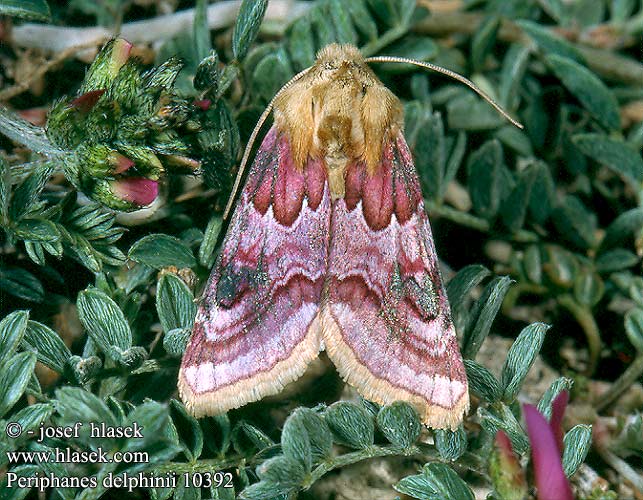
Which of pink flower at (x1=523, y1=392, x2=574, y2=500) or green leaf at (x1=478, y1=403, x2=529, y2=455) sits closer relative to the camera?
pink flower at (x1=523, y1=392, x2=574, y2=500)

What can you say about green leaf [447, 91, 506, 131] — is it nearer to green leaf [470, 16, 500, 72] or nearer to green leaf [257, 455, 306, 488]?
green leaf [470, 16, 500, 72]

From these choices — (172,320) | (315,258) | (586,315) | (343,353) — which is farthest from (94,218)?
(586,315)

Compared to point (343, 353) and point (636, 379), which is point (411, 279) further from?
point (636, 379)

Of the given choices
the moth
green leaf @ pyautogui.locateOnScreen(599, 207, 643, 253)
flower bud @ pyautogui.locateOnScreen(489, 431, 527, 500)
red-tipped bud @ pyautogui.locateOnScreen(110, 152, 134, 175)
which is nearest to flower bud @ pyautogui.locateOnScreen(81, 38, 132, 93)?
red-tipped bud @ pyautogui.locateOnScreen(110, 152, 134, 175)

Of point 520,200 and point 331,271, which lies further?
point 520,200

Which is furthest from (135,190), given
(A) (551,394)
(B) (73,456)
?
(A) (551,394)

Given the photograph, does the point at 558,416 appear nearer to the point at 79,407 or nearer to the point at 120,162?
the point at 79,407
